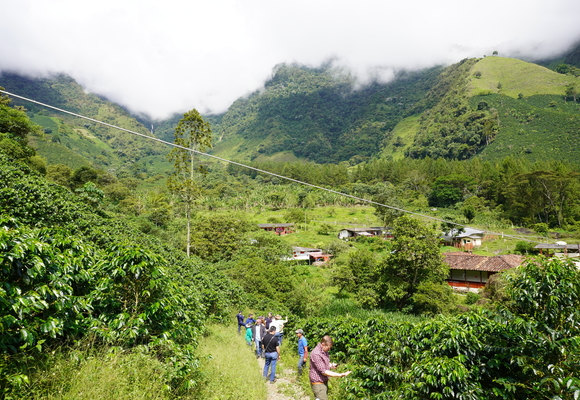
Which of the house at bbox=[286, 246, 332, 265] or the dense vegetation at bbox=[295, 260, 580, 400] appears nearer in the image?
the dense vegetation at bbox=[295, 260, 580, 400]

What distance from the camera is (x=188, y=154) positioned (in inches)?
865

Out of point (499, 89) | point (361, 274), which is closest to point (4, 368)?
point (361, 274)

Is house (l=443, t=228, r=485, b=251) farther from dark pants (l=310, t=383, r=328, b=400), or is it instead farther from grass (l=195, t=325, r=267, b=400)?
dark pants (l=310, t=383, r=328, b=400)

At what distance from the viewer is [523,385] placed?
3504 mm

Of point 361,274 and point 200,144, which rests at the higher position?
point 200,144

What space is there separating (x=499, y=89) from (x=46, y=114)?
237 meters

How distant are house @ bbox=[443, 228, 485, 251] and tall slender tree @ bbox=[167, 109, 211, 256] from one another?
4401 centimetres

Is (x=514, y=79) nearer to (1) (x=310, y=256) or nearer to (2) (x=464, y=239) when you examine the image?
(2) (x=464, y=239)

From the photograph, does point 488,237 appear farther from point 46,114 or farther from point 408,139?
point 46,114

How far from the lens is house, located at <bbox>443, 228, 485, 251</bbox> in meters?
48.0

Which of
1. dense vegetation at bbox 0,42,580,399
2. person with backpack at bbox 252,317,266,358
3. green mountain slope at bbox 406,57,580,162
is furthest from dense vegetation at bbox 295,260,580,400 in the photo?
green mountain slope at bbox 406,57,580,162

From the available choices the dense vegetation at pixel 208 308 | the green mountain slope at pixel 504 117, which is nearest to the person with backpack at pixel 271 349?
the dense vegetation at pixel 208 308

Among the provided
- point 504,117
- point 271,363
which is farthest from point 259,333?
point 504,117

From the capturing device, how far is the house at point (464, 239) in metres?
48.0
